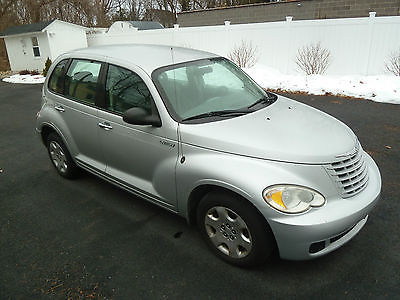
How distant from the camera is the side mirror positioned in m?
2.86

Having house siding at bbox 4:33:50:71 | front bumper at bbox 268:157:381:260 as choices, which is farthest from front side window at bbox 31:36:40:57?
front bumper at bbox 268:157:381:260

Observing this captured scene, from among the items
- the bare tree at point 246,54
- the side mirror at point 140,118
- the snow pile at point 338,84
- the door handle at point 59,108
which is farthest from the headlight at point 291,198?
the bare tree at point 246,54

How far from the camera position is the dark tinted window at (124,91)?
3082mm

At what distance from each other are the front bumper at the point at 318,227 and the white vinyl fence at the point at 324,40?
30.4ft

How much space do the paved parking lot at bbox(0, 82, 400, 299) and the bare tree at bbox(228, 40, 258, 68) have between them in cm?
889

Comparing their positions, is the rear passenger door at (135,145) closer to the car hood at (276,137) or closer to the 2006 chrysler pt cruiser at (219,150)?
the 2006 chrysler pt cruiser at (219,150)

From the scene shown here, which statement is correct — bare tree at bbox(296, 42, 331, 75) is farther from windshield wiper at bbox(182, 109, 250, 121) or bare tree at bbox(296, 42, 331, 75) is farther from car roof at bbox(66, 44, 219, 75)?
windshield wiper at bbox(182, 109, 250, 121)

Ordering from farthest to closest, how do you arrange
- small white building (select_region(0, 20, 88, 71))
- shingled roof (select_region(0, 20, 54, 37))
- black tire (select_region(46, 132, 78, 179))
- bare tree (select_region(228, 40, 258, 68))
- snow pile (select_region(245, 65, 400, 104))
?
1. small white building (select_region(0, 20, 88, 71))
2. shingled roof (select_region(0, 20, 54, 37))
3. bare tree (select_region(228, 40, 258, 68))
4. snow pile (select_region(245, 65, 400, 104))
5. black tire (select_region(46, 132, 78, 179))

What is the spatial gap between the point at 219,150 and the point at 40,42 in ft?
64.2

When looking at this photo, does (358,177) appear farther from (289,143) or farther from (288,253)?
(288,253)

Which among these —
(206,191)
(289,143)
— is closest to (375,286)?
(289,143)

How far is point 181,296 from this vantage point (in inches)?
98.2

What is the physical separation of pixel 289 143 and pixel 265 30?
10550mm

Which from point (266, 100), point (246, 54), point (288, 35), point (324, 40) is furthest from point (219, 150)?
point (246, 54)
